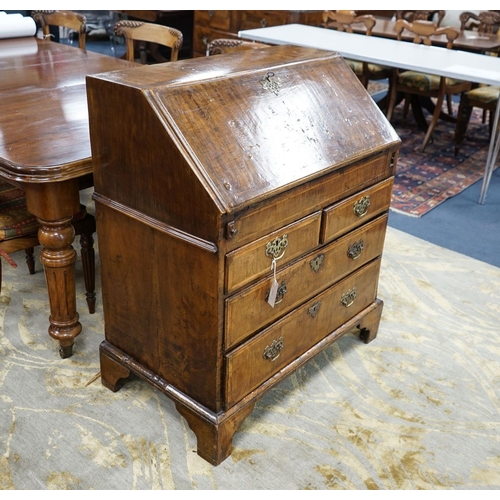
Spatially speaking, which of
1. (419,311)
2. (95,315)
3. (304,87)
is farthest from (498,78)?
(95,315)

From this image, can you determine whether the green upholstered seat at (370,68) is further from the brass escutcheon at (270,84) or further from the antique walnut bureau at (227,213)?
the brass escutcheon at (270,84)

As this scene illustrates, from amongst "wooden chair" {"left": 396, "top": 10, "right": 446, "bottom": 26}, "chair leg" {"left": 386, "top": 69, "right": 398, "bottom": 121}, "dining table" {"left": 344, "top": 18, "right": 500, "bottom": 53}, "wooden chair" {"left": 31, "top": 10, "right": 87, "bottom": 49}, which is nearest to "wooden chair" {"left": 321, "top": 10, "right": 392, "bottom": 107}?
"chair leg" {"left": 386, "top": 69, "right": 398, "bottom": 121}

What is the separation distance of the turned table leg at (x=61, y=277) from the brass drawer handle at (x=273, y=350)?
2.53ft

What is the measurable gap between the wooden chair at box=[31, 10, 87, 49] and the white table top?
1.51 metres

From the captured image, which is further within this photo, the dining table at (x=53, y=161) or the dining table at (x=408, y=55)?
the dining table at (x=408, y=55)

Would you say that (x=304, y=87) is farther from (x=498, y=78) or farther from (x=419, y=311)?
(x=498, y=78)

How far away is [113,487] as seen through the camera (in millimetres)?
1852

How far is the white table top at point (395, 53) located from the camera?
12.7 feet

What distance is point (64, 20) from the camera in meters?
4.02

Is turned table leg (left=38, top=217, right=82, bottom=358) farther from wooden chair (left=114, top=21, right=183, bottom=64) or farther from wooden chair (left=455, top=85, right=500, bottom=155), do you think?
wooden chair (left=455, top=85, right=500, bottom=155)

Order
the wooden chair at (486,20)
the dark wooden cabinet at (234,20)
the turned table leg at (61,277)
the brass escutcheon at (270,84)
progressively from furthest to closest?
the wooden chair at (486,20) → the dark wooden cabinet at (234,20) → the turned table leg at (61,277) → the brass escutcheon at (270,84)

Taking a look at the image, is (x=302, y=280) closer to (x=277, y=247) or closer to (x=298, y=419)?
(x=277, y=247)

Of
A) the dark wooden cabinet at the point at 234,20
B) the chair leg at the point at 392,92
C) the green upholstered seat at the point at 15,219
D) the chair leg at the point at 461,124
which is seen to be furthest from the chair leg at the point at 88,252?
the dark wooden cabinet at the point at 234,20
